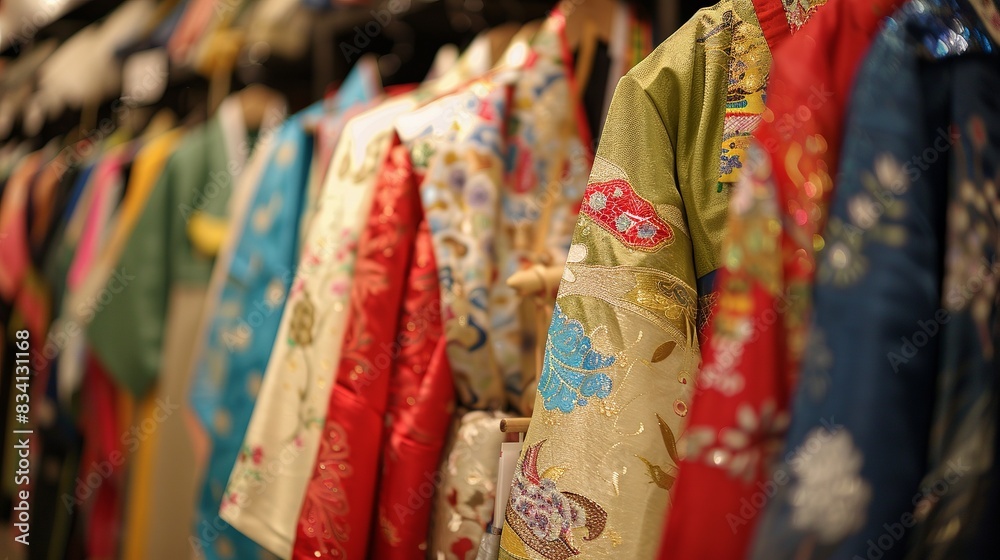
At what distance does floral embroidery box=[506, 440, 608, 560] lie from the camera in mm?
518

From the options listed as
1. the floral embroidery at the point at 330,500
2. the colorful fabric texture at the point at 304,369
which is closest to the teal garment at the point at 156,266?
the colorful fabric texture at the point at 304,369

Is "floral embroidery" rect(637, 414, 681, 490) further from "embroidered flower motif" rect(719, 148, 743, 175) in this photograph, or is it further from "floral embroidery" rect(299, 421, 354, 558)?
"floral embroidery" rect(299, 421, 354, 558)

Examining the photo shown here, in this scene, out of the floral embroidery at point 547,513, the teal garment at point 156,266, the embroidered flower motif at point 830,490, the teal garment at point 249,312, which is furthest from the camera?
the teal garment at point 156,266

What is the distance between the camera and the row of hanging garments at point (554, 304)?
39 centimetres

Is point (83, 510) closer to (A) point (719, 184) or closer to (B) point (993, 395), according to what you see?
(A) point (719, 184)

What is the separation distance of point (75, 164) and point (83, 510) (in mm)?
632

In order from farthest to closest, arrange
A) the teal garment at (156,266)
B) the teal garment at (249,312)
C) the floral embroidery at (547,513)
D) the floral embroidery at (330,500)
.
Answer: the teal garment at (156,266) < the teal garment at (249,312) < the floral embroidery at (330,500) < the floral embroidery at (547,513)

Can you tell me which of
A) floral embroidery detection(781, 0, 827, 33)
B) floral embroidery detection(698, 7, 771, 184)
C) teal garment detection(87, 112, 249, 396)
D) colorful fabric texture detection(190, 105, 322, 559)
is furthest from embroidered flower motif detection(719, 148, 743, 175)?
teal garment detection(87, 112, 249, 396)

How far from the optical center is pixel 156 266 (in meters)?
1.15

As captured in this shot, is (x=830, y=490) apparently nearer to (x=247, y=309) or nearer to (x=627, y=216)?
(x=627, y=216)

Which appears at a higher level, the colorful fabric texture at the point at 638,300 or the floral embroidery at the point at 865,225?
the floral embroidery at the point at 865,225

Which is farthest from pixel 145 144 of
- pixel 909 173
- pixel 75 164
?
pixel 909 173

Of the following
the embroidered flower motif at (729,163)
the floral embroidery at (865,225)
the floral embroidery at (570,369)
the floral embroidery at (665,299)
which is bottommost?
the floral embroidery at (570,369)

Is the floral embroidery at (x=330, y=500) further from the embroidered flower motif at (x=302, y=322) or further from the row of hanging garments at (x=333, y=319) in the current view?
the embroidered flower motif at (x=302, y=322)
